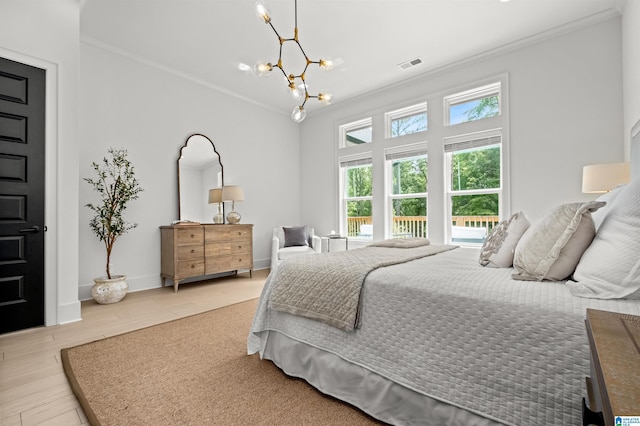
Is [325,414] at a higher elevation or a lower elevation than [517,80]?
lower

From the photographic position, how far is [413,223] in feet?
15.3

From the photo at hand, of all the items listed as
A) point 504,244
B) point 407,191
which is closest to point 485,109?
point 407,191

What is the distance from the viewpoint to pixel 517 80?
370 cm

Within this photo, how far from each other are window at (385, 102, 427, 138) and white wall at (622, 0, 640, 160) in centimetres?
213

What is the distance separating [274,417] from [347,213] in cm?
426

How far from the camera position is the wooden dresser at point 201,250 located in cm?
388

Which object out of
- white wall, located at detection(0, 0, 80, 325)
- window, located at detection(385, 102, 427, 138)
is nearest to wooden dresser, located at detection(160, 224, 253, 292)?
white wall, located at detection(0, 0, 80, 325)

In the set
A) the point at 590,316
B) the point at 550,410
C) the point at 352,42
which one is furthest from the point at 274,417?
the point at 352,42

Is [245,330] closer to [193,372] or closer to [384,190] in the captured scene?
[193,372]

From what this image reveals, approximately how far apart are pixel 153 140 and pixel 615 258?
460cm

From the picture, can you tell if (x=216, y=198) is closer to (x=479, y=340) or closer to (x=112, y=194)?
(x=112, y=194)

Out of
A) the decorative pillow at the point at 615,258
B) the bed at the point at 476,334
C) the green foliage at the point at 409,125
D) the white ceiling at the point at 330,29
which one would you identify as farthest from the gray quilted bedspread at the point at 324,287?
the green foliage at the point at 409,125

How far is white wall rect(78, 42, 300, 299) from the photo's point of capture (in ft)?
11.7

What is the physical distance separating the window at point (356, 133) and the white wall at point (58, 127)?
384 centimetres
